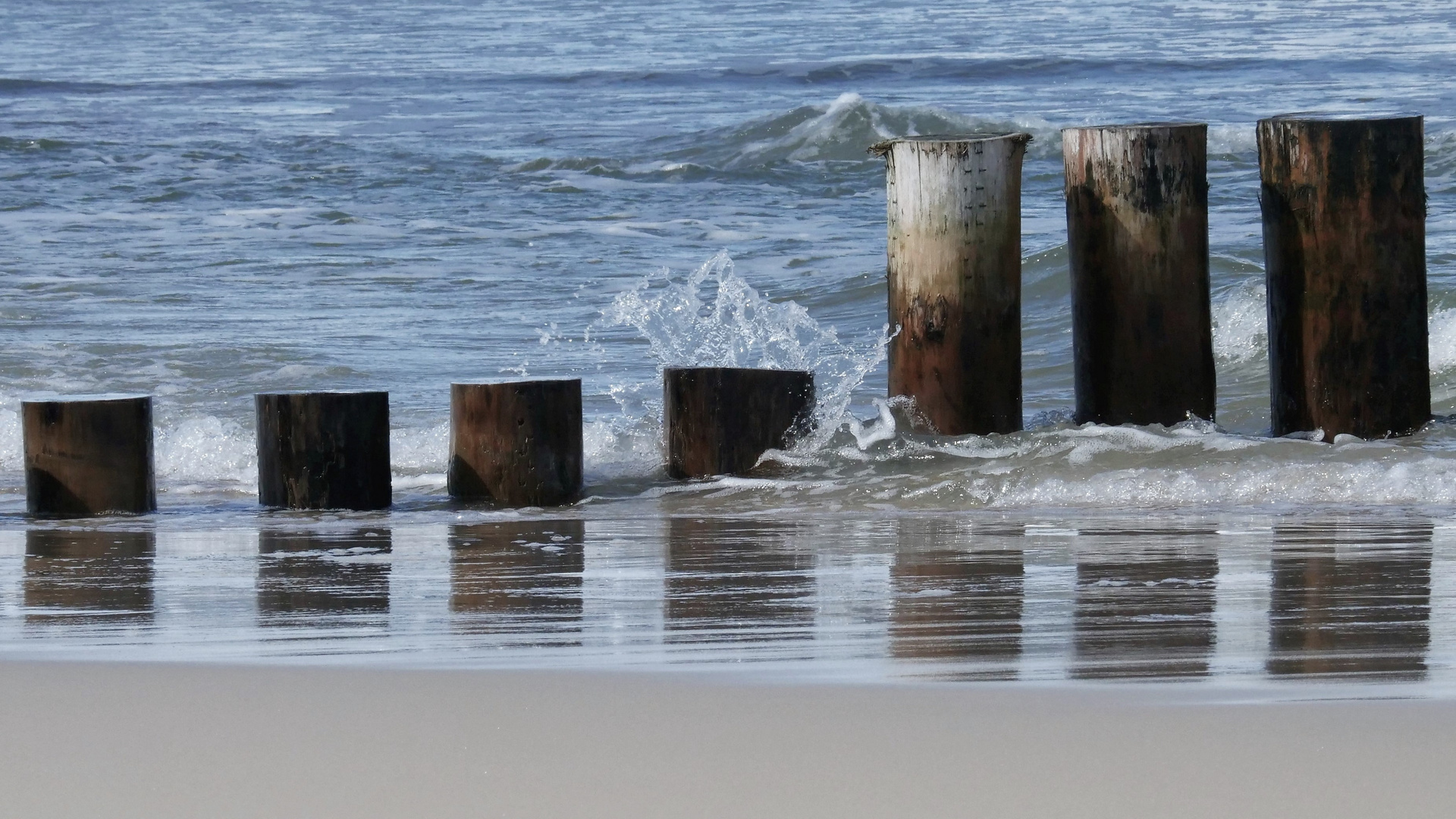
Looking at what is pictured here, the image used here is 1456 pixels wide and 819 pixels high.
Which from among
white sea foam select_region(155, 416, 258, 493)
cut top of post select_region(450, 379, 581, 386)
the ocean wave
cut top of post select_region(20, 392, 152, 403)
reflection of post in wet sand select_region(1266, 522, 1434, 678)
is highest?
the ocean wave

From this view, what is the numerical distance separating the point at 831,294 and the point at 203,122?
15.0 metres

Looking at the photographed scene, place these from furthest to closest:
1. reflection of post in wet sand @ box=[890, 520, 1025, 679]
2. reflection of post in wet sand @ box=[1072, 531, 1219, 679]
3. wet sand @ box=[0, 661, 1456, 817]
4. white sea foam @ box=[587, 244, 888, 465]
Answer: white sea foam @ box=[587, 244, 888, 465], reflection of post in wet sand @ box=[890, 520, 1025, 679], reflection of post in wet sand @ box=[1072, 531, 1219, 679], wet sand @ box=[0, 661, 1456, 817]

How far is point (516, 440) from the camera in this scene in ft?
20.5

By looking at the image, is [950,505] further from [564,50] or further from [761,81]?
[564,50]

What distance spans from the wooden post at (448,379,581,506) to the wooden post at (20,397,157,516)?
1078 mm

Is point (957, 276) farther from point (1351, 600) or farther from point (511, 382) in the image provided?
point (1351, 600)

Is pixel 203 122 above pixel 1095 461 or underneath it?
above

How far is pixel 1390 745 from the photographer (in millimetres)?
2799

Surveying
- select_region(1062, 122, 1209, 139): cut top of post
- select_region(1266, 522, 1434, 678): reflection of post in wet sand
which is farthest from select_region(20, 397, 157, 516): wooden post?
select_region(1266, 522, 1434, 678): reflection of post in wet sand

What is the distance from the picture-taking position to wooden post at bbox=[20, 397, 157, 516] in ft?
20.0

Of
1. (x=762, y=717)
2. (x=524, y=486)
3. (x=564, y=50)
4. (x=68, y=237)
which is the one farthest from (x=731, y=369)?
(x=564, y=50)

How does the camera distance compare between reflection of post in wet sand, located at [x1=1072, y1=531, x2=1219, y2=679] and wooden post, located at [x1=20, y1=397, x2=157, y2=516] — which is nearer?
reflection of post in wet sand, located at [x1=1072, y1=531, x2=1219, y2=679]

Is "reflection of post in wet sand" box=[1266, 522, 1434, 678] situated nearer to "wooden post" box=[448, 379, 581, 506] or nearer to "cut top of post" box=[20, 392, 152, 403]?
"wooden post" box=[448, 379, 581, 506]

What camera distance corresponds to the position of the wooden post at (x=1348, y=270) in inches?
246
